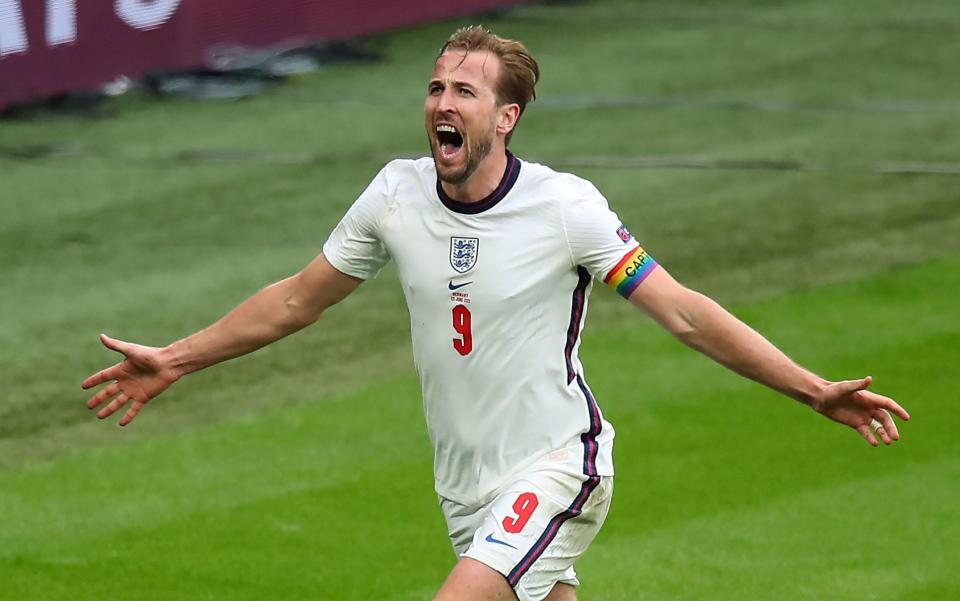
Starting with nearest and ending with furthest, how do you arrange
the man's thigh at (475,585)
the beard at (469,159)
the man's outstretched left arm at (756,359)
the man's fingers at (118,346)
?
the man's thigh at (475,585) < the man's outstretched left arm at (756,359) < the beard at (469,159) < the man's fingers at (118,346)

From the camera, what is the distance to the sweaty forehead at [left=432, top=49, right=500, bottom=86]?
19.6ft

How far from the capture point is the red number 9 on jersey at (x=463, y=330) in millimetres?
6008

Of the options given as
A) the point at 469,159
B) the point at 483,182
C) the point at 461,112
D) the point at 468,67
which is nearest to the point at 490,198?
the point at 483,182

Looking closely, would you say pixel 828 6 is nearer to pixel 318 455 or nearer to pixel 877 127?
pixel 877 127

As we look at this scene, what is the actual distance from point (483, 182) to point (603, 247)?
1.46 feet

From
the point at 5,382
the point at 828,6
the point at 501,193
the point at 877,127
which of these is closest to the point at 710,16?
the point at 828,6

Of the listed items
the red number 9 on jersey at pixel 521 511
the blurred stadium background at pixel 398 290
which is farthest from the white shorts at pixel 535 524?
the blurred stadium background at pixel 398 290

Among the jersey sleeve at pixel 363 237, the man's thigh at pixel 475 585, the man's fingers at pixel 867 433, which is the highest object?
the jersey sleeve at pixel 363 237

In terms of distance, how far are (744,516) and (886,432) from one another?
10.1ft

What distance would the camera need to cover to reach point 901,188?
14.9m

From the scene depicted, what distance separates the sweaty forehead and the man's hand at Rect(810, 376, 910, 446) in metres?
1.46

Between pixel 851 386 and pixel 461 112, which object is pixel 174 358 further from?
pixel 851 386

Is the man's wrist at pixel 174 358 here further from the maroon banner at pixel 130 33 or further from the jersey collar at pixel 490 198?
the maroon banner at pixel 130 33

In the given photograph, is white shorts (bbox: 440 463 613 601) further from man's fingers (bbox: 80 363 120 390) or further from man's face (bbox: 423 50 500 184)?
man's fingers (bbox: 80 363 120 390)
